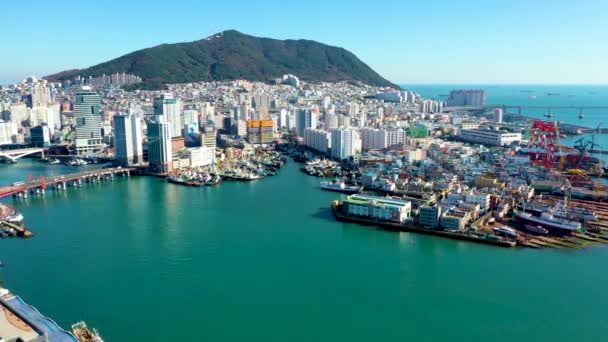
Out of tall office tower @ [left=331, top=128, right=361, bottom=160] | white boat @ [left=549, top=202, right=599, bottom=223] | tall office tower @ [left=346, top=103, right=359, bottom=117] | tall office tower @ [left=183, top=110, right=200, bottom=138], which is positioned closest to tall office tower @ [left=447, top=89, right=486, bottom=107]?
tall office tower @ [left=346, top=103, right=359, bottom=117]

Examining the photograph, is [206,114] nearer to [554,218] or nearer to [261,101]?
[261,101]

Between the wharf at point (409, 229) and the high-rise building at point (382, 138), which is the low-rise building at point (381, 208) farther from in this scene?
the high-rise building at point (382, 138)

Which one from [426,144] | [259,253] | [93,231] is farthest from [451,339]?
[426,144]

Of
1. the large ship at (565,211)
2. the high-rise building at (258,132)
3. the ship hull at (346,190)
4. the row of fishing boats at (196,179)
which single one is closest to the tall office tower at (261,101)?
the high-rise building at (258,132)

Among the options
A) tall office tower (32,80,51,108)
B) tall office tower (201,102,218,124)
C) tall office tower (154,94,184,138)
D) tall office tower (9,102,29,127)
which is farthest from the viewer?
tall office tower (32,80,51,108)

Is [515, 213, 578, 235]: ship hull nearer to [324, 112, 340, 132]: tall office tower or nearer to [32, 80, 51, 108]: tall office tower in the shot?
[324, 112, 340, 132]: tall office tower

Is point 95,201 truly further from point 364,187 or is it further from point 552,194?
point 552,194
